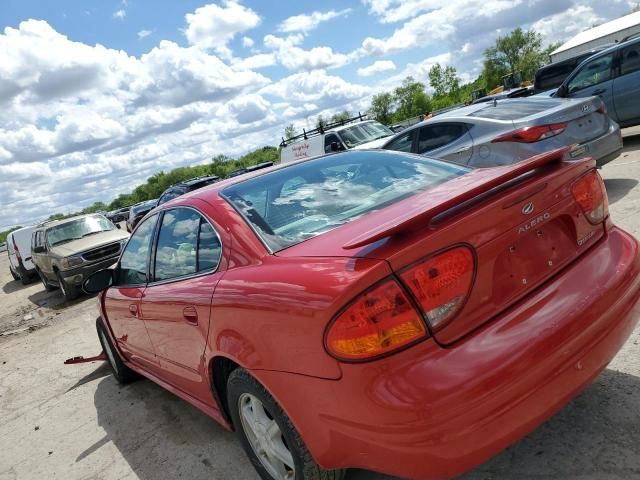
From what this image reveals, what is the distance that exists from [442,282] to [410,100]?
9952cm

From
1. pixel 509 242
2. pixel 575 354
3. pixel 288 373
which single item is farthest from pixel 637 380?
pixel 288 373

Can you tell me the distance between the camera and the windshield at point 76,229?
12.2 metres

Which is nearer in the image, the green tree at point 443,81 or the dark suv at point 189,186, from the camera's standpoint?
the dark suv at point 189,186

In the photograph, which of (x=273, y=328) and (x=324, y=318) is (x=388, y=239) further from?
(x=273, y=328)

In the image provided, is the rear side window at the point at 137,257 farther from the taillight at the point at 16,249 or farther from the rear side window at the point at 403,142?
the taillight at the point at 16,249

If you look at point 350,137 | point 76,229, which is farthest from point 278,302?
point 350,137

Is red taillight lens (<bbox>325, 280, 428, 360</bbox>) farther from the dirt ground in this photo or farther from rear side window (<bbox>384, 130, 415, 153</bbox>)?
rear side window (<bbox>384, 130, 415, 153</bbox>)

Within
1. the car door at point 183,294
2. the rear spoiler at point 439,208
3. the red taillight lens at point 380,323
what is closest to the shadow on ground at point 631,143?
the rear spoiler at point 439,208

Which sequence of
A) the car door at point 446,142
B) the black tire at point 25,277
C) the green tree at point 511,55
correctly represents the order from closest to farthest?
the car door at point 446,142 < the black tire at point 25,277 < the green tree at point 511,55

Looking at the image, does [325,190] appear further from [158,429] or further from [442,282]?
[158,429]

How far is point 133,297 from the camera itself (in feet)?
12.4

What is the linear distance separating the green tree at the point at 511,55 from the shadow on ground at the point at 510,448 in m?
97.3

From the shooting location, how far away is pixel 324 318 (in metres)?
1.90

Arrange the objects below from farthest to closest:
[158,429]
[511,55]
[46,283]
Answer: [511,55]
[46,283]
[158,429]
